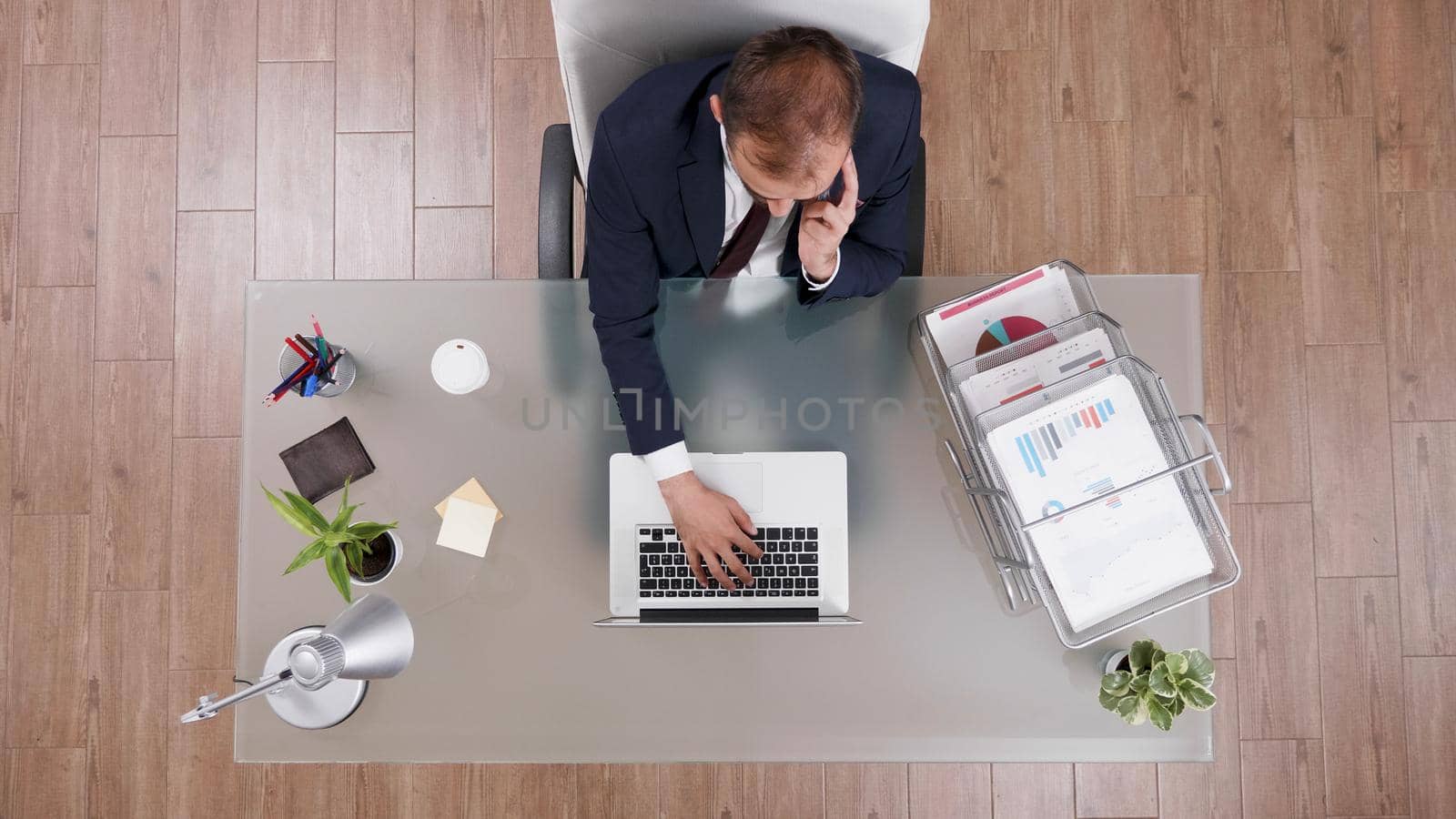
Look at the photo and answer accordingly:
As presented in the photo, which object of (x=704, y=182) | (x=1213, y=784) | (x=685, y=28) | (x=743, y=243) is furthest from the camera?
(x=1213, y=784)

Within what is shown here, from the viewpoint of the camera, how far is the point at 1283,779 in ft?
6.52

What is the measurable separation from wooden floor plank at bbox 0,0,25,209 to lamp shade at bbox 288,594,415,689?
1.86 meters

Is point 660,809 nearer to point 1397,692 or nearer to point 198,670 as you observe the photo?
point 198,670

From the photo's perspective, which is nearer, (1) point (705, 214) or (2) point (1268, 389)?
(1) point (705, 214)

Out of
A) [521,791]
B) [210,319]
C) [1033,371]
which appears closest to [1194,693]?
[1033,371]

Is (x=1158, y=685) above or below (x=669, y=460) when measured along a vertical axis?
below

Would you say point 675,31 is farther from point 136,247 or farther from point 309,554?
point 136,247

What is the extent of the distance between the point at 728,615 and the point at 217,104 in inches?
76.0

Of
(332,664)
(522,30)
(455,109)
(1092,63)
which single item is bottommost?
(332,664)

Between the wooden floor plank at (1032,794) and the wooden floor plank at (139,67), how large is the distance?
104 inches

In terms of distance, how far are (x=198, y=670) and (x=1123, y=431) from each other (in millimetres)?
2131

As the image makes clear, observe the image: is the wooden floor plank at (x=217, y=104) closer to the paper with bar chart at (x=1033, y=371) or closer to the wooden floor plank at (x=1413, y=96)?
the paper with bar chart at (x=1033, y=371)

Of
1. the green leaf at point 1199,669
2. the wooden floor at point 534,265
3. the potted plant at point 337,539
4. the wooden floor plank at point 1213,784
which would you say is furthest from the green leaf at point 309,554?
the wooden floor plank at point 1213,784

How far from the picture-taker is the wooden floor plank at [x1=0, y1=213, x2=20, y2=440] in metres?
2.10
